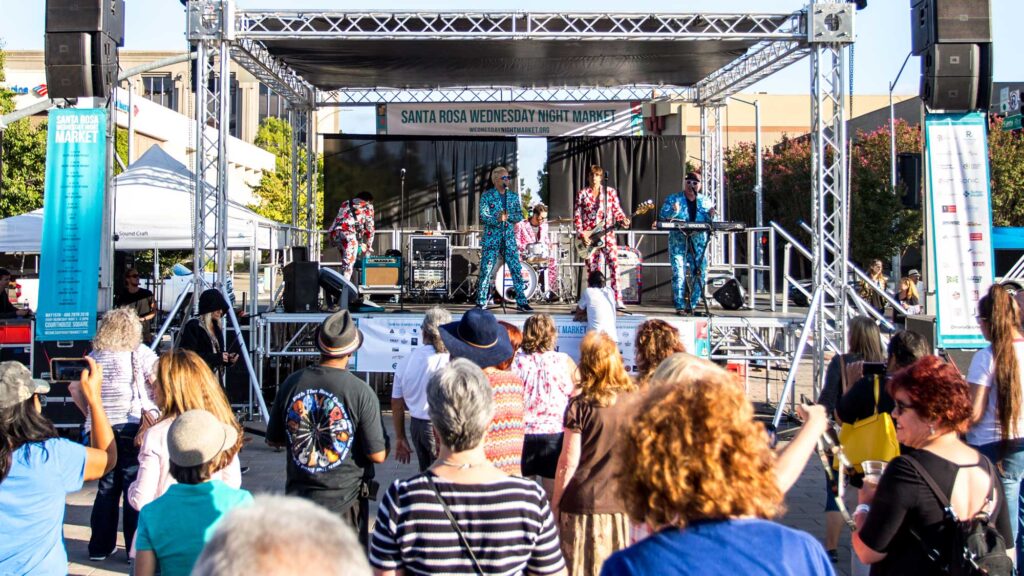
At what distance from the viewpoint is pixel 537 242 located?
13.2 meters

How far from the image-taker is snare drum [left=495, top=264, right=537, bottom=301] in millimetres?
12219

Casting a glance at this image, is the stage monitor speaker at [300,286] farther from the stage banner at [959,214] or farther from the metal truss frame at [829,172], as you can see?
the stage banner at [959,214]

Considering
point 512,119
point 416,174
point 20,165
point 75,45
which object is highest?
point 20,165

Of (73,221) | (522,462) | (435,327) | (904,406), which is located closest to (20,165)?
(73,221)

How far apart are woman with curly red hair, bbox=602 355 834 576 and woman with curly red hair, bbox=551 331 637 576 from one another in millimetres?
1721

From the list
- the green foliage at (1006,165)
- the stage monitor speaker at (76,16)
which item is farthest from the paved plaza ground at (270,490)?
the green foliage at (1006,165)

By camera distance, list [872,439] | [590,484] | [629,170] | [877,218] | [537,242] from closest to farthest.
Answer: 1. [590,484]
2. [872,439]
3. [537,242]
4. [629,170]
5. [877,218]

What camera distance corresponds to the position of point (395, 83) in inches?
579

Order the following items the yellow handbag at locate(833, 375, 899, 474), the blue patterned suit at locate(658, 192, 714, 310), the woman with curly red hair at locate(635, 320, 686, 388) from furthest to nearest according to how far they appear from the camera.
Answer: the blue patterned suit at locate(658, 192, 714, 310) → the woman with curly red hair at locate(635, 320, 686, 388) → the yellow handbag at locate(833, 375, 899, 474)

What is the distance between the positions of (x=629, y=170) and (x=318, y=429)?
13273 millimetres

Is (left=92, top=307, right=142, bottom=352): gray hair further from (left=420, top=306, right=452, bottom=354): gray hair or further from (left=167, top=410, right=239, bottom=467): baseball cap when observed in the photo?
(left=167, top=410, right=239, bottom=467): baseball cap

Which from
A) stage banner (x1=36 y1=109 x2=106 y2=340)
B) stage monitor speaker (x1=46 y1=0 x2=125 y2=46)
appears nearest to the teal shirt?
stage banner (x1=36 y1=109 x2=106 y2=340)

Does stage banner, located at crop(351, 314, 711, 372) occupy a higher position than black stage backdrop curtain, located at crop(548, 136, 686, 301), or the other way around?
black stage backdrop curtain, located at crop(548, 136, 686, 301)

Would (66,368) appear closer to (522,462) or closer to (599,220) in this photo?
(522,462)
